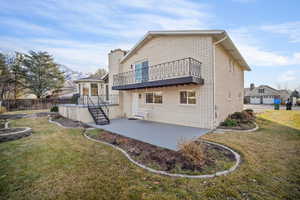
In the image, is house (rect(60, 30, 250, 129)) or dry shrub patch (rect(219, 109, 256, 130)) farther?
dry shrub patch (rect(219, 109, 256, 130))

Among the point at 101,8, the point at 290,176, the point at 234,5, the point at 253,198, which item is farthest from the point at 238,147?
the point at 101,8

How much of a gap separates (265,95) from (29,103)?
2109 inches

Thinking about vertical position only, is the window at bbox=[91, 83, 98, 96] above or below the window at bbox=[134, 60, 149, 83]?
below

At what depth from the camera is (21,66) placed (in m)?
22.3

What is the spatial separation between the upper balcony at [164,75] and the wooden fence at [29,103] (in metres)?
12.4

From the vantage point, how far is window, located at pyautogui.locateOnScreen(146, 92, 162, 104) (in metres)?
9.89

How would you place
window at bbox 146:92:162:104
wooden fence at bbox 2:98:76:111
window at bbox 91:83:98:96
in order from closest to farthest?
window at bbox 146:92:162:104 → window at bbox 91:83:98:96 → wooden fence at bbox 2:98:76:111

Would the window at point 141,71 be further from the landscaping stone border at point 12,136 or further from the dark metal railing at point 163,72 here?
the landscaping stone border at point 12,136

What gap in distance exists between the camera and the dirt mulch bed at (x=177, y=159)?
11.1 ft

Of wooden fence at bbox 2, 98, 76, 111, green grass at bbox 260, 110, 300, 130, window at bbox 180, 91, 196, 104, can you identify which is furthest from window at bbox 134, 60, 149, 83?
wooden fence at bbox 2, 98, 76, 111

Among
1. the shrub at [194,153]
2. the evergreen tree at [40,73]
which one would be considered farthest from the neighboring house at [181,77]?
the evergreen tree at [40,73]

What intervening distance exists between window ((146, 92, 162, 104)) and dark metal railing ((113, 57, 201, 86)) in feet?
3.86

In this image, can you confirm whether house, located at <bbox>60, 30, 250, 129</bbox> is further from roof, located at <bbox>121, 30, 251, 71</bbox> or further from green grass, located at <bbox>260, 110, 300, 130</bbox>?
green grass, located at <bbox>260, 110, 300, 130</bbox>

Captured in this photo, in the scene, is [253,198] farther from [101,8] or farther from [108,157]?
[101,8]
